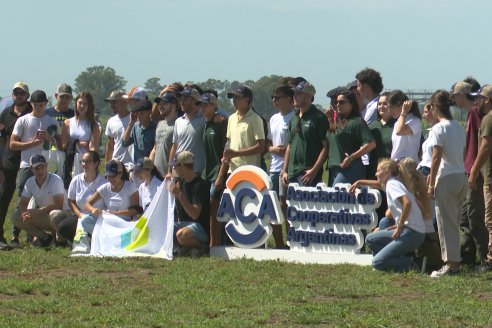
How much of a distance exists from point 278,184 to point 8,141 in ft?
14.6

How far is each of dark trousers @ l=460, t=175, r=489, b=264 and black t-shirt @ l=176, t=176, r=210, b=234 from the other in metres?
3.26

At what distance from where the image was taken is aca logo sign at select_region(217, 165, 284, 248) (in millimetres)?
14531

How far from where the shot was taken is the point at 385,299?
11.3 m

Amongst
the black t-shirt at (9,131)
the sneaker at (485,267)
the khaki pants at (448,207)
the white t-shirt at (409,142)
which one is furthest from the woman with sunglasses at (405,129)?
the black t-shirt at (9,131)

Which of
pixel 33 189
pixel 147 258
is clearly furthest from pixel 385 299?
pixel 33 189

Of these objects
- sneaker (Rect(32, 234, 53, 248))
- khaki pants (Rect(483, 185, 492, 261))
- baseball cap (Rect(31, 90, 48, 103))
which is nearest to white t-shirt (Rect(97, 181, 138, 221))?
sneaker (Rect(32, 234, 53, 248))

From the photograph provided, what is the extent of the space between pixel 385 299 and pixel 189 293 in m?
1.92

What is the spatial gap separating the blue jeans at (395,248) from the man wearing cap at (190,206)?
2666 millimetres

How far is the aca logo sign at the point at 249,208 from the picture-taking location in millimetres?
14531

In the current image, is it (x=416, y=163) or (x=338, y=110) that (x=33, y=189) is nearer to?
(x=338, y=110)

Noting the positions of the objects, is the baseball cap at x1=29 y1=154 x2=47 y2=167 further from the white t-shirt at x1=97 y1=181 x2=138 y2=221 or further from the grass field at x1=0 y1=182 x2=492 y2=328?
the grass field at x1=0 y1=182 x2=492 y2=328

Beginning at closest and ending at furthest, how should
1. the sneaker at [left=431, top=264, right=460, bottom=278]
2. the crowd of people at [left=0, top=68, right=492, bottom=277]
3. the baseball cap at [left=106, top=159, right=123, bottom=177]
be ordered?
1. the sneaker at [left=431, top=264, right=460, bottom=278]
2. the crowd of people at [left=0, top=68, right=492, bottom=277]
3. the baseball cap at [left=106, top=159, right=123, bottom=177]

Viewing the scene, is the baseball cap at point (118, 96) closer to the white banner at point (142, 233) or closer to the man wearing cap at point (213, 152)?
the man wearing cap at point (213, 152)

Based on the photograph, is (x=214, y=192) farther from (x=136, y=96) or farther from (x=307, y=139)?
(x=136, y=96)
